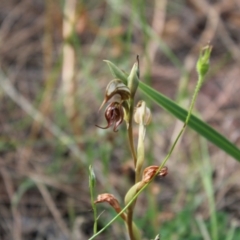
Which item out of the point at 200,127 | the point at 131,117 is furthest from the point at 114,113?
the point at 200,127

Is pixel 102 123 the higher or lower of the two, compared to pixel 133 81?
higher

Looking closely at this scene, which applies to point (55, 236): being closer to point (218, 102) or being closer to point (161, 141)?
point (161, 141)

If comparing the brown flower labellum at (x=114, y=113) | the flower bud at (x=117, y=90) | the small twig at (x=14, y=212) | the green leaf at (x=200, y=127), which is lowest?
the brown flower labellum at (x=114, y=113)

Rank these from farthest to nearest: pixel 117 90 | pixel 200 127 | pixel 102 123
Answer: pixel 102 123 < pixel 200 127 < pixel 117 90

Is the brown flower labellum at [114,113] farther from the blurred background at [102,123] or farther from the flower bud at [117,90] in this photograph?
the blurred background at [102,123]

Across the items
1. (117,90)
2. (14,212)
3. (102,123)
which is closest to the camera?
(117,90)

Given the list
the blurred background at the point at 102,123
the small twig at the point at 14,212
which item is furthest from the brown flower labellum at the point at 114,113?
the small twig at the point at 14,212

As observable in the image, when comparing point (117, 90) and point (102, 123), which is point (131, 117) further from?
point (102, 123)
